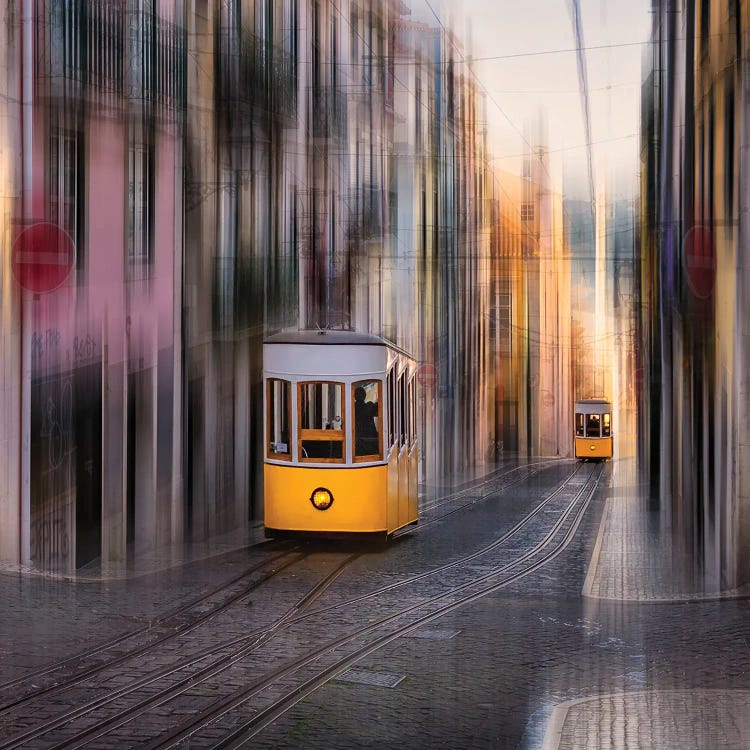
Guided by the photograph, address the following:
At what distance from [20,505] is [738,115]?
8.34 metres

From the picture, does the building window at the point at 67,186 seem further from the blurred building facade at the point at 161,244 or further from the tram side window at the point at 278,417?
the tram side window at the point at 278,417

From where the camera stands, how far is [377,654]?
31.6ft

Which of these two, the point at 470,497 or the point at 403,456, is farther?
the point at 470,497

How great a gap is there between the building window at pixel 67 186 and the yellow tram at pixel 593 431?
38805 millimetres

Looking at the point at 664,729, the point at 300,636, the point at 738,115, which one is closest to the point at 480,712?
the point at 664,729

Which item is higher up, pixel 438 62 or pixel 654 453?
pixel 438 62

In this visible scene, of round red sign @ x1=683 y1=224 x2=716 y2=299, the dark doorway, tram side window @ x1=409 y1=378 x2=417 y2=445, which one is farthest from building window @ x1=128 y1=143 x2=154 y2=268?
round red sign @ x1=683 y1=224 x2=716 y2=299

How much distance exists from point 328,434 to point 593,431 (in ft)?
124

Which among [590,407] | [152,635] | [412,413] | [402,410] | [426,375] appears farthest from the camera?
[590,407]

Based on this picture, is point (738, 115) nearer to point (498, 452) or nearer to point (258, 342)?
point (258, 342)

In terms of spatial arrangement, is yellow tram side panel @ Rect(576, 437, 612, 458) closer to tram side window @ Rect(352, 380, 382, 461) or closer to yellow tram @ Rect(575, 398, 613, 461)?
yellow tram @ Rect(575, 398, 613, 461)

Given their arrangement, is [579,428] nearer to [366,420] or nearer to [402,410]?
[402,410]

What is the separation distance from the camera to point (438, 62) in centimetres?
4972

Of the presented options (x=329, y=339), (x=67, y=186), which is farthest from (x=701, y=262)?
(x=67, y=186)
